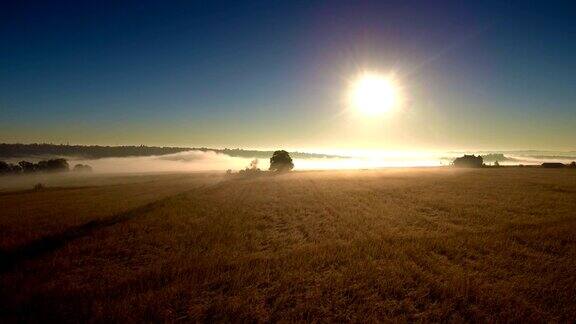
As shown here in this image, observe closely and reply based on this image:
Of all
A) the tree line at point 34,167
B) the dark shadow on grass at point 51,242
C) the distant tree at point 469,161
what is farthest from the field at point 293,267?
the tree line at point 34,167

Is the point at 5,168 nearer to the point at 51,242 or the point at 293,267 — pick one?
the point at 51,242

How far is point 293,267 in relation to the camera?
37.4 ft

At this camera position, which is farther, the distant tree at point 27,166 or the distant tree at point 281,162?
the distant tree at point 27,166

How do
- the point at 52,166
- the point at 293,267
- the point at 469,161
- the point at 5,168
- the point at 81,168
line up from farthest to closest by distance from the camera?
the point at 81,168, the point at 52,166, the point at 5,168, the point at 469,161, the point at 293,267

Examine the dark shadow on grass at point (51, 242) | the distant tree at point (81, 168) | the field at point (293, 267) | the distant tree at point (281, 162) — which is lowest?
the distant tree at point (81, 168)

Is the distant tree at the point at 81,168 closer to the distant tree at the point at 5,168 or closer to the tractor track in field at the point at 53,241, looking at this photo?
the distant tree at the point at 5,168

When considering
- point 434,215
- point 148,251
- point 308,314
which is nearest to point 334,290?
point 308,314

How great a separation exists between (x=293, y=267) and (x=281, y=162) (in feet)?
307

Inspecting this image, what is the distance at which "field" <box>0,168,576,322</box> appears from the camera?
8.32m

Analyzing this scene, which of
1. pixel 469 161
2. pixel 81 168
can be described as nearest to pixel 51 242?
pixel 469 161

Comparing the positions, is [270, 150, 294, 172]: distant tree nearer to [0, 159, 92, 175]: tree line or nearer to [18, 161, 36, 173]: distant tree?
[0, 159, 92, 175]: tree line

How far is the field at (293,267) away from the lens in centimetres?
832

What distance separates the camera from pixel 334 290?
31.1 feet

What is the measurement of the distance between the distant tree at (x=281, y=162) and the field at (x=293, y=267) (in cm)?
8253
